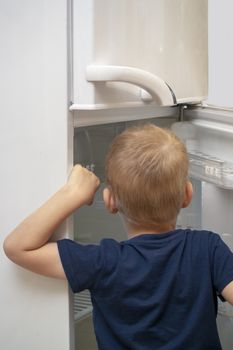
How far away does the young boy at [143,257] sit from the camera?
92 cm

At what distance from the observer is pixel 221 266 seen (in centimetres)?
94

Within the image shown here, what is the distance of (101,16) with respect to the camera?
0.91 meters

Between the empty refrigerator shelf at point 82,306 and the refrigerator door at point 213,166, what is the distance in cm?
34

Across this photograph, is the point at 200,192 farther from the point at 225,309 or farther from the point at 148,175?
the point at 148,175

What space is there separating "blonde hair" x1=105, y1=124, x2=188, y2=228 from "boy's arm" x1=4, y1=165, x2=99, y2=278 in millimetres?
79

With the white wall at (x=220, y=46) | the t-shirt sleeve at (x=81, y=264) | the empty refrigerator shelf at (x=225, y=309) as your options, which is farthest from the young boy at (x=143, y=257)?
the white wall at (x=220, y=46)

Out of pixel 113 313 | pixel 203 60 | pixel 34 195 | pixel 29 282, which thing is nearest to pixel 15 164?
pixel 34 195

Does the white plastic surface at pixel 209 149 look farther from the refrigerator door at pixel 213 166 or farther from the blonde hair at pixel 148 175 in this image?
the blonde hair at pixel 148 175

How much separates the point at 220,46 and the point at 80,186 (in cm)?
89

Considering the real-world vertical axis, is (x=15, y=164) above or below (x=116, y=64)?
below

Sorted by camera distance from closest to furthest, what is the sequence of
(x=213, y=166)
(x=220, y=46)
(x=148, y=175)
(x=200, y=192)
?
1. (x=148, y=175)
2. (x=213, y=166)
3. (x=200, y=192)
4. (x=220, y=46)

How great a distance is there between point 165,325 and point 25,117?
1.51ft

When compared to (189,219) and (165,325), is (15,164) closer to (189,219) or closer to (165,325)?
(165,325)

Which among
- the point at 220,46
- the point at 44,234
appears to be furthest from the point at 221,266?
the point at 220,46
